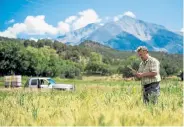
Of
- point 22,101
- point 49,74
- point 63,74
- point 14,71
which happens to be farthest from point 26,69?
point 22,101

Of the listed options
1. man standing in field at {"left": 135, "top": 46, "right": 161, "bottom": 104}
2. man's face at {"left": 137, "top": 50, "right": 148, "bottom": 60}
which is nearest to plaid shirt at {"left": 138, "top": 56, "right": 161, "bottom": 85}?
man standing in field at {"left": 135, "top": 46, "right": 161, "bottom": 104}

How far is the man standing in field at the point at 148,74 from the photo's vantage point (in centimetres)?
979

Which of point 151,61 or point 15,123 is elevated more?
point 151,61

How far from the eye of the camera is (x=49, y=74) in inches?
5861

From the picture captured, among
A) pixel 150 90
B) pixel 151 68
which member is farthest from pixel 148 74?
pixel 150 90

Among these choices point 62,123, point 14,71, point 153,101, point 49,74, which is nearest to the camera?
point 62,123

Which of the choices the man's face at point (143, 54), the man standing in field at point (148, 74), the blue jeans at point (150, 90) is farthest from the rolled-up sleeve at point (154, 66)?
the blue jeans at point (150, 90)

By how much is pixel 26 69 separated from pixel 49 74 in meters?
18.6

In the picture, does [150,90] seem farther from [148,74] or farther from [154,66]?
[154,66]

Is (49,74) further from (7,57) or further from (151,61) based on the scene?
(151,61)

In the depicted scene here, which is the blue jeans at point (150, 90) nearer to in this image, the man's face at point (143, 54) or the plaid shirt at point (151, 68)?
the plaid shirt at point (151, 68)

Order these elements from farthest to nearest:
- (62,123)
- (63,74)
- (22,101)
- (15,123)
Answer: (63,74)
(22,101)
(15,123)
(62,123)

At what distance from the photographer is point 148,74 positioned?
9.73m

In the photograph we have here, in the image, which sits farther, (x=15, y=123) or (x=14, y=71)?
(x=14, y=71)
